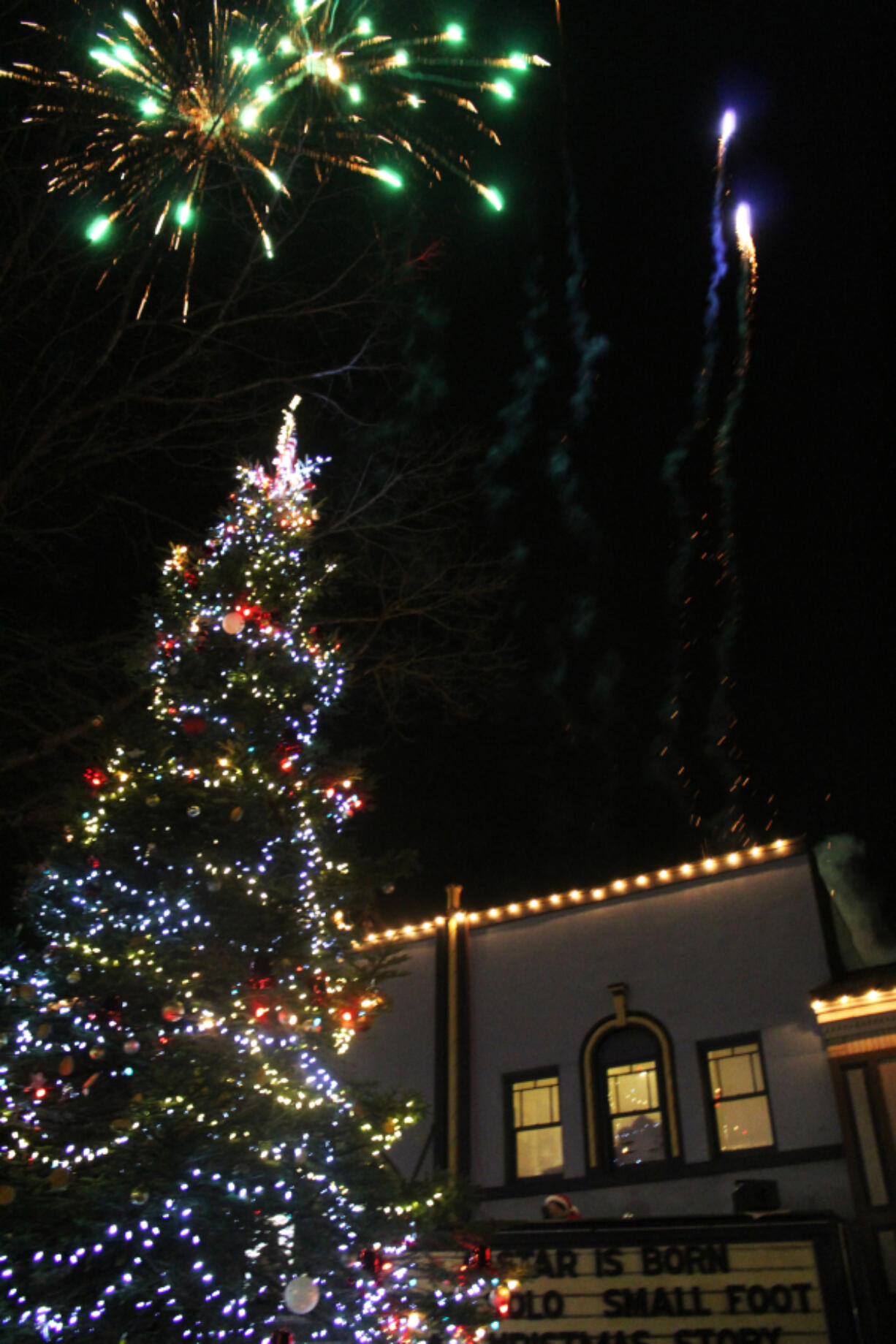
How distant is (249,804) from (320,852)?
0.73 m

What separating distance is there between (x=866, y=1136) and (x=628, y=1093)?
286 centimetres

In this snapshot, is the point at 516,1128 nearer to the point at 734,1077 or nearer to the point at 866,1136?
the point at 734,1077

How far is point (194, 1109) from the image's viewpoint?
19.5 ft

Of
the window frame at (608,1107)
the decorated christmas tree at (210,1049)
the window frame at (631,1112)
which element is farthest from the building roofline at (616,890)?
the decorated christmas tree at (210,1049)

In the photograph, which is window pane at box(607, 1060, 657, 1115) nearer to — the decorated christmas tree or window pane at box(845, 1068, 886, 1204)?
window pane at box(845, 1068, 886, 1204)

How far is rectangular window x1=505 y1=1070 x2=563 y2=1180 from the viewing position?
12281mm

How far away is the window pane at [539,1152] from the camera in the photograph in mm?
12227

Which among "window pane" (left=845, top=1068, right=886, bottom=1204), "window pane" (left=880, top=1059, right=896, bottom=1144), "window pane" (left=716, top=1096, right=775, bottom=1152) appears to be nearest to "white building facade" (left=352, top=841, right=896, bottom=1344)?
"window pane" (left=716, top=1096, right=775, bottom=1152)

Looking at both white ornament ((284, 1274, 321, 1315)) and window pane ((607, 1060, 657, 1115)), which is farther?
window pane ((607, 1060, 657, 1115))

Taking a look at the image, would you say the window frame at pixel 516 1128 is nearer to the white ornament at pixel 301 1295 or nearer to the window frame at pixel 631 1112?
the window frame at pixel 631 1112

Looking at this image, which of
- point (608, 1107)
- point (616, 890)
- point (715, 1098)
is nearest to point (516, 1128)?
point (608, 1107)

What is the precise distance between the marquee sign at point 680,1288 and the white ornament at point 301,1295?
3379 millimetres

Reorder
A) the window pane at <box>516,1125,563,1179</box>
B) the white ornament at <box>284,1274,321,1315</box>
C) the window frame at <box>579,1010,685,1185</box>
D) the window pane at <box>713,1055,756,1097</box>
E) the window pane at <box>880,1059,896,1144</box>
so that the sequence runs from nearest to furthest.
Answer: the white ornament at <box>284,1274,321,1315</box>, the window pane at <box>880,1059,896,1144</box>, the window pane at <box>713,1055,756,1097</box>, the window frame at <box>579,1010,685,1185</box>, the window pane at <box>516,1125,563,1179</box>

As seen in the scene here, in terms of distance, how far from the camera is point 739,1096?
1125 centimetres
